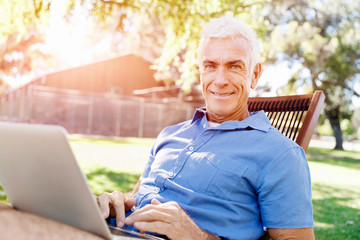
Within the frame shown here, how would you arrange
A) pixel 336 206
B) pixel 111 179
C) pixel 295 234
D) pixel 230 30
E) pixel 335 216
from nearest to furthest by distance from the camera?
pixel 295 234 < pixel 230 30 < pixel 335 216 < pixel 336 206 < pixel 111 179

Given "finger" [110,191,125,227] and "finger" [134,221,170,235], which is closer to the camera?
"finger" [134,221,170,235]

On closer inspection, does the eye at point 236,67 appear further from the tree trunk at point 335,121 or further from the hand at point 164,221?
the tree trunk at point 335,121

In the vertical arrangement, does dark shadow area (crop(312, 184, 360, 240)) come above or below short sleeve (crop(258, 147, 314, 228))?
below

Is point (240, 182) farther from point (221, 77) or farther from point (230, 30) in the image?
point (230, 30)

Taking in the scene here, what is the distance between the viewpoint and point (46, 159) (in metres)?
1.09

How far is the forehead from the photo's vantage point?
2.14m

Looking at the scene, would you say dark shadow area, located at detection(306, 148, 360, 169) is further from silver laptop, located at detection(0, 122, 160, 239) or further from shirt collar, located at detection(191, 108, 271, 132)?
silver laptop, located at detection(0, 122, 160, 239)

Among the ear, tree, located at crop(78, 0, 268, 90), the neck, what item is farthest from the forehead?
tree, located at crop(78, 0, 268, 90)

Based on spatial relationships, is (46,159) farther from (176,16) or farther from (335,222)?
(176,16)

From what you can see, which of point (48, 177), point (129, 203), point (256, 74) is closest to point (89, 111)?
point (256, 74)

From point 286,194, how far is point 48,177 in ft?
3.36

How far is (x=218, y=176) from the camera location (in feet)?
6.16

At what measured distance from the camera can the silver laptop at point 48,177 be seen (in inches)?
40.8

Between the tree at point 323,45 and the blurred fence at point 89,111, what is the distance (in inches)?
264
